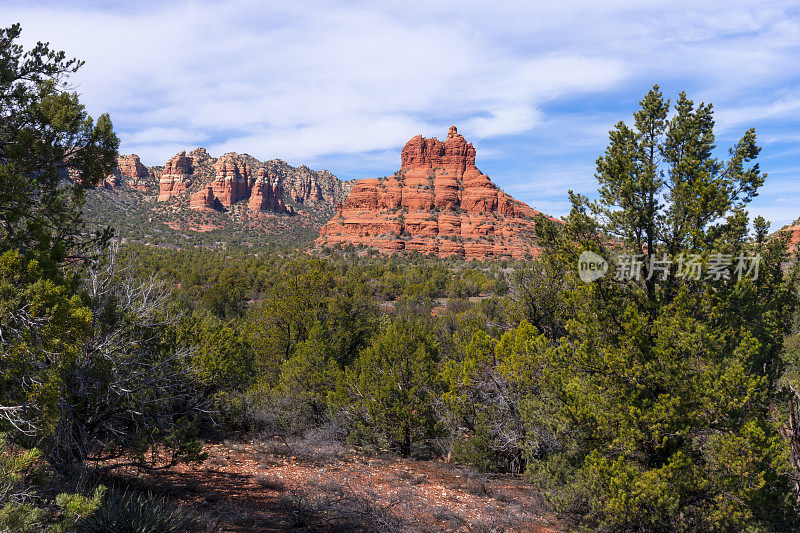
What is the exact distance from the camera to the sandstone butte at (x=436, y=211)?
97.9 meters

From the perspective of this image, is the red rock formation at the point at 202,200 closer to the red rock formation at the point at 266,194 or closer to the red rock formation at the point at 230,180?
the red rock formation at the point at 230,180

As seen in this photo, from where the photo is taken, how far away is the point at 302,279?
19.4m

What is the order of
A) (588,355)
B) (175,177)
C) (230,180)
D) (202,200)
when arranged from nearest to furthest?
(588,355), (202,200), (175,177), (230,180)

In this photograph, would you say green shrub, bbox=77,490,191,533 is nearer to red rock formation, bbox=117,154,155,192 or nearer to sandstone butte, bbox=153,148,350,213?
sandstone butte, bbox=153,148,350,213

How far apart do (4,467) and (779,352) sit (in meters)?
15.7

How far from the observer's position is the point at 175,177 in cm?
13638

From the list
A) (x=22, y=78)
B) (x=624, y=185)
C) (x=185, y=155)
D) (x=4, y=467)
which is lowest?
(x=4, y=467)

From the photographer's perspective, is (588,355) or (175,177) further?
(175,177)

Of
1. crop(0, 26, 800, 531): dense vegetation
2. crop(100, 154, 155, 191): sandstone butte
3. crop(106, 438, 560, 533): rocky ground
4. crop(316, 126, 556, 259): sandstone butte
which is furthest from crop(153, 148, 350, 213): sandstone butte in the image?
crop(0, 26, 800, 531): dense vegetation

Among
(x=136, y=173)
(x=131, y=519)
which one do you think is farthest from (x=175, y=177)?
(x=131, y=519)

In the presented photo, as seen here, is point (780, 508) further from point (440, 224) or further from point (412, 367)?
point (440, 224)

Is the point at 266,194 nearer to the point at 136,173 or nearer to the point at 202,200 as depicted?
the point at 202,200

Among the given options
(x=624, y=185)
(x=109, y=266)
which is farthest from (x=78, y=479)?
(x=624, y=185)

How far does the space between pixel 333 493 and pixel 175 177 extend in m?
152
